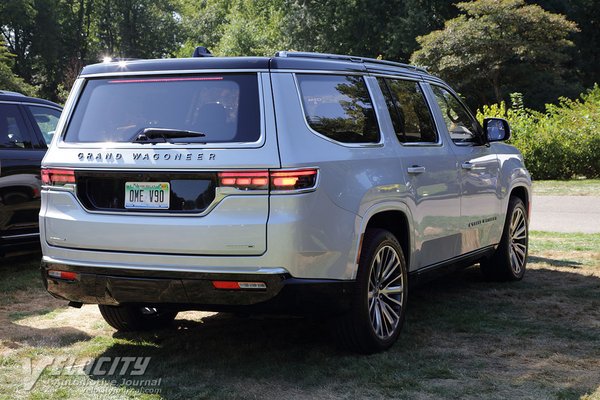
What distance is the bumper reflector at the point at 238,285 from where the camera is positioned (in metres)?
4.45

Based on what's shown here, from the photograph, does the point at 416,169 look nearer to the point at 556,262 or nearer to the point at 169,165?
the point at 169,165

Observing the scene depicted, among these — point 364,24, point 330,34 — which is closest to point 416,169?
point 364,24

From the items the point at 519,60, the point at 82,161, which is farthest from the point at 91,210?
the point at 519,60

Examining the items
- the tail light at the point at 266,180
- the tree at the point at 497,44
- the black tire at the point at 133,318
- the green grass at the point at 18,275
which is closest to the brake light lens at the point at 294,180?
the tail light at the point at 266,180

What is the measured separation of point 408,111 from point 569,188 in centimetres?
1204

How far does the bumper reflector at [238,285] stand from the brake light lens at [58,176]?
45.2 inches

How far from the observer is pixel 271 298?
14.8 feet

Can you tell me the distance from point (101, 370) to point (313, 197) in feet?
5.60

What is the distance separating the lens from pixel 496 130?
707 centimetres

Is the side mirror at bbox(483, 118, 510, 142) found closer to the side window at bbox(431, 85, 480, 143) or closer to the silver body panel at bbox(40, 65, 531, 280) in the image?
the side window at bbox(431, 85, 480, 143)

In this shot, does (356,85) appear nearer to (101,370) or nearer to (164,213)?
(164,213)

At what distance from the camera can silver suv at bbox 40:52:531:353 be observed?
175 inches

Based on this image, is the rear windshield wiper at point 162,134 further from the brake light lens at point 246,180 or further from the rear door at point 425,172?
the rear door at point 425,172

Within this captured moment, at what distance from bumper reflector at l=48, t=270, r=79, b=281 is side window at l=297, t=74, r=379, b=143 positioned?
1.66 m
